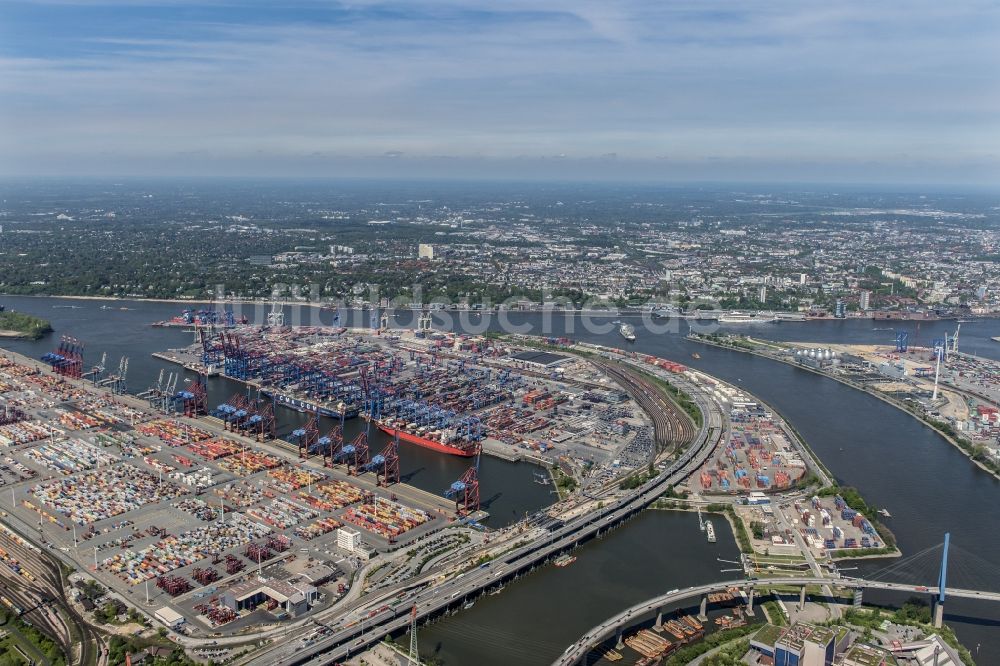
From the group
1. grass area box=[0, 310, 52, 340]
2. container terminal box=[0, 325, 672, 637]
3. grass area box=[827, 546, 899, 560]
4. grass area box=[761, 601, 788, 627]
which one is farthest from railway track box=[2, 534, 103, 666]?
grass area box=[0, 310, 52, 340]

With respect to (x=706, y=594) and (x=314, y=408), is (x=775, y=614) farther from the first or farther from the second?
(x=314, y=408)

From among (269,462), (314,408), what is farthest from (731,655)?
(314,408)

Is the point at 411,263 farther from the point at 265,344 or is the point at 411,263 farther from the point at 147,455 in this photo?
the point at 147,455

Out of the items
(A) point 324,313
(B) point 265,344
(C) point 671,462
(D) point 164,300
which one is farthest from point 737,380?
(D) point 164,300

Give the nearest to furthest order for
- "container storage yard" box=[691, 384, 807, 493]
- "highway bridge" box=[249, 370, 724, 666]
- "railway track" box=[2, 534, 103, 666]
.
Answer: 1. "highway bridge" box=[249, 370, 724, 666]
2. "railway track" box=[2, 534, 103, 666]
3. "container storage yard" box=[691, 384, 807, 493]

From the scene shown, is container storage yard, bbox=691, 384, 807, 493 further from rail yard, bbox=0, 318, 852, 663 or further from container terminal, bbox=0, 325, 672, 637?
container terminal, bbox=0, 325, 672, 637

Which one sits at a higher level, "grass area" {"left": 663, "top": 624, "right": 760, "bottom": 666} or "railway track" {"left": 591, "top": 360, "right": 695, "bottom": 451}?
"railway track" {"left": 591, "top": 360, "right": 695, "bottom": 451}
